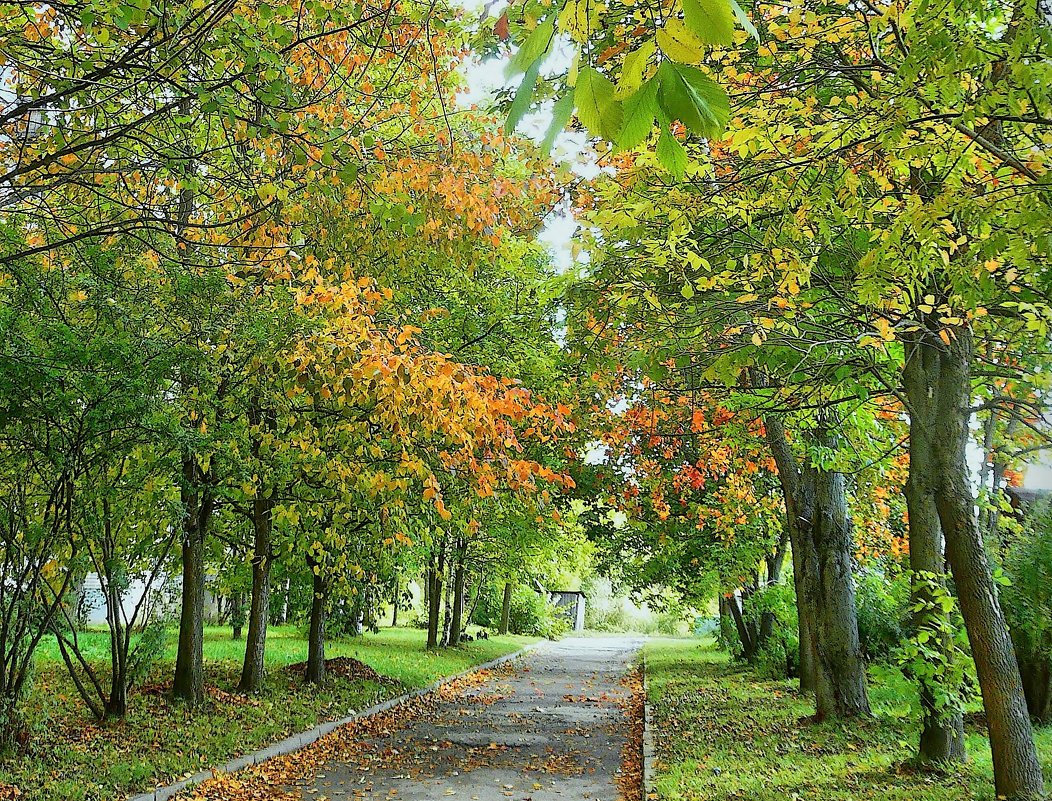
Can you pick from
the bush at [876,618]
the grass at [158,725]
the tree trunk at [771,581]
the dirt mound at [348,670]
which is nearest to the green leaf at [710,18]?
the grass at [158,725]

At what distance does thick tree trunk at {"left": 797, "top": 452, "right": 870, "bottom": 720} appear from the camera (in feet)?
35.6

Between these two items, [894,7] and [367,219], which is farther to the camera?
[367,219]

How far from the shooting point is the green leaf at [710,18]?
131cm

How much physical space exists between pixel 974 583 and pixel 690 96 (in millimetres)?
5920

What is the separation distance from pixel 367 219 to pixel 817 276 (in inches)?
166

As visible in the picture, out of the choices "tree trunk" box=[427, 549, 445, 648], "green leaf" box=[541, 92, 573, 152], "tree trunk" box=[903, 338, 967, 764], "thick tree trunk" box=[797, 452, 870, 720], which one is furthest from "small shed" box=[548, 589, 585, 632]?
"green leaf" box=[541, 92, 573, 152]

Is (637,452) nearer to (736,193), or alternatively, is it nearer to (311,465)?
(311,465)

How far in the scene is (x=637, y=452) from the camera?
15438 mm

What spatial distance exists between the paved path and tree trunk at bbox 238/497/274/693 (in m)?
2.32

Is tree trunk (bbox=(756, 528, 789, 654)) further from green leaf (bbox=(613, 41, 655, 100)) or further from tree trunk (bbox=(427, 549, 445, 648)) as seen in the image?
green leaf (bbox=(613, 41, 655, 100))

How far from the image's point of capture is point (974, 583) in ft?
20.0

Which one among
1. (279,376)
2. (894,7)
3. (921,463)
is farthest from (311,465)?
(894,7)

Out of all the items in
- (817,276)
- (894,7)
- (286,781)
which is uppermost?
(894,7)

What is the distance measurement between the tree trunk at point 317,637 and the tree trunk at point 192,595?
2.57 metres
